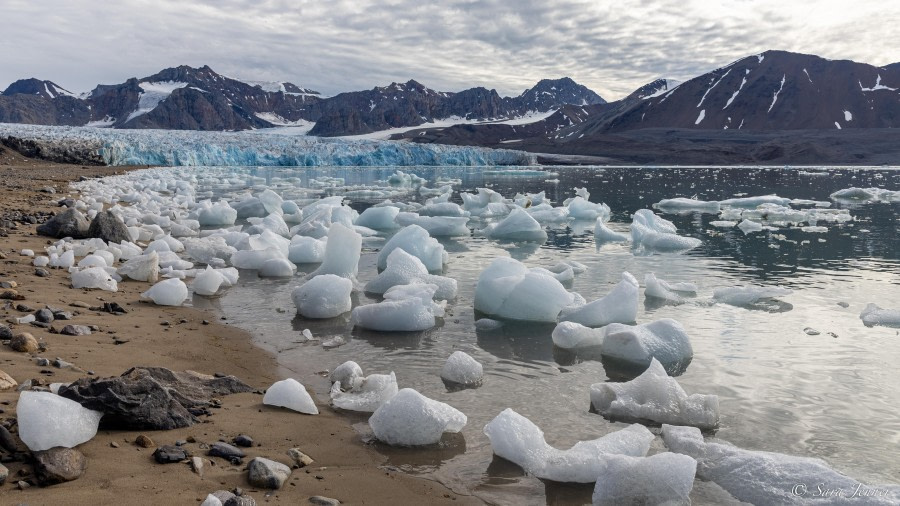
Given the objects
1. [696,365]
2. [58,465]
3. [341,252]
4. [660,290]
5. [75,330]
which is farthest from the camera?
[341,252]

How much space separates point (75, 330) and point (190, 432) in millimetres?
1849

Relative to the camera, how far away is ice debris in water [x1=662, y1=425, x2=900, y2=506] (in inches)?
100

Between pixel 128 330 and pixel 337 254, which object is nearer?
pixel 128 330

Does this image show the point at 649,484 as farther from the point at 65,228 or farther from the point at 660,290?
the point at 65,228

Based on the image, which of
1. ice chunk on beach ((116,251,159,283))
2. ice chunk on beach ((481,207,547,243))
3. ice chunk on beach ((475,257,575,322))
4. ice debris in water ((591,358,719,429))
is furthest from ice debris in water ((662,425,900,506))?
ice chunk on beach ((481,207,547,243))

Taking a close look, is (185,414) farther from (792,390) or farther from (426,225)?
(426,225)

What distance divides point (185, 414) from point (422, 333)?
2.34 m

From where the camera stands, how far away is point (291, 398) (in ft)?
11.0

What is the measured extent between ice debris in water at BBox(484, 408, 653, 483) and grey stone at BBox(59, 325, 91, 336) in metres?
2.83

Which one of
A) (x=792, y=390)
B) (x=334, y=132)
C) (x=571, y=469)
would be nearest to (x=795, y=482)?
(x=571, y=469)

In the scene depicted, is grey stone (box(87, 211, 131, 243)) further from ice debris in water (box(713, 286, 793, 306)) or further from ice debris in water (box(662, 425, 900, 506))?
ice debris in water (box(662, 425, 900, 506))

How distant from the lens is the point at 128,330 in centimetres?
448

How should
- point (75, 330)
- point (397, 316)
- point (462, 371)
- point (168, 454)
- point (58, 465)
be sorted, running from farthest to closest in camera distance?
point (397, 316)
point (75, 330)
point (462, 371)
point (168, 454)
point (58, 465)

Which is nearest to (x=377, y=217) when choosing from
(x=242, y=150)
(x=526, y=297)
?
(x=526, y=297)
